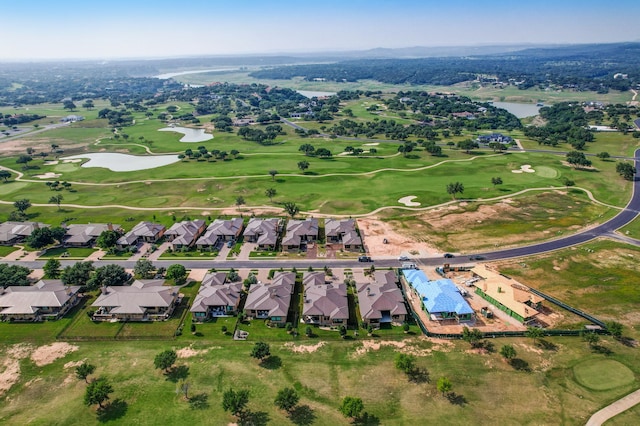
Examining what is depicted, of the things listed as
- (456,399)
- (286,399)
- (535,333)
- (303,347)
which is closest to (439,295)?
(535,333)

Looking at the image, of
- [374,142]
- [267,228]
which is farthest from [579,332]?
[374,142]

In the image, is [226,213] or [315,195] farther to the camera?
[315,195]

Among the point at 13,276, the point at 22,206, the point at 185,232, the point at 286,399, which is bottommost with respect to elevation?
the point at 286,399

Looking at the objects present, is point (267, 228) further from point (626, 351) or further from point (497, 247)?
point (626, 351)

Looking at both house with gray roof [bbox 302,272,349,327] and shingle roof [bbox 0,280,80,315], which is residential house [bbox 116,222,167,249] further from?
house with gray roof [bbox 302,272,349,327]

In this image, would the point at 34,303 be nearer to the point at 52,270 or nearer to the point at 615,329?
the point at 52,270

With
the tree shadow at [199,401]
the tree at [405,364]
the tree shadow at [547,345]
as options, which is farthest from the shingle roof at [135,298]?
the tree shadow at [547,345]

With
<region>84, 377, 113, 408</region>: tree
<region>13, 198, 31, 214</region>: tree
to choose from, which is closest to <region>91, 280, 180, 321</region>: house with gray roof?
<region>84, 377, 113, 408</region>: tree
